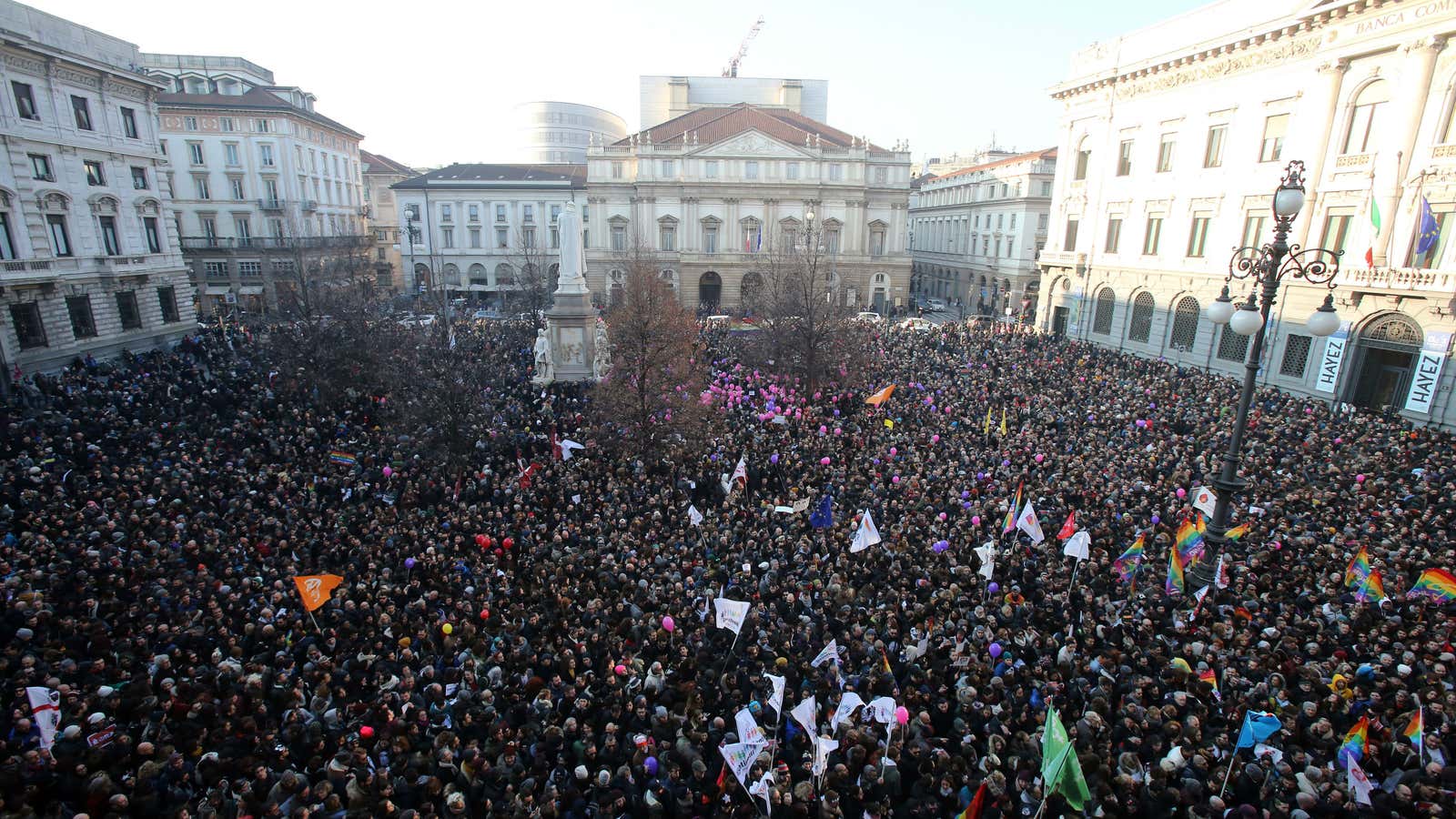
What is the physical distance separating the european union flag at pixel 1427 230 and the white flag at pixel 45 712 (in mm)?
32075

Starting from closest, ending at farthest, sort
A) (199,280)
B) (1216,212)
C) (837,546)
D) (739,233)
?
(837,546), (1216,212), (199,280), (739,233)

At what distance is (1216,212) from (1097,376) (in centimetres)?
1074

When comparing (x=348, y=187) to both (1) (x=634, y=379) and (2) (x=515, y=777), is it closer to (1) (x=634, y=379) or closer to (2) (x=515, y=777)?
(1) (x=634, y=379)

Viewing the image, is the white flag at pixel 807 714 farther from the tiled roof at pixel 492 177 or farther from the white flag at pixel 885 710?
the tiled roof at pixel 492 177

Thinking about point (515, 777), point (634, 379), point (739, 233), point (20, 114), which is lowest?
point (515, 777)

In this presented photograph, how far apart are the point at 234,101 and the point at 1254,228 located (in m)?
59.8

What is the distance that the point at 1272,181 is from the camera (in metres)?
27.1

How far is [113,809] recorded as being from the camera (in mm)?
6703

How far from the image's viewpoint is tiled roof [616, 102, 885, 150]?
177 ft

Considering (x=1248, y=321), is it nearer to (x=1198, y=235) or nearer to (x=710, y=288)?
(x=1198, y=235)

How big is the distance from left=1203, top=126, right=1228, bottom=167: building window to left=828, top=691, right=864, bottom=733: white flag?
3122 centimetres

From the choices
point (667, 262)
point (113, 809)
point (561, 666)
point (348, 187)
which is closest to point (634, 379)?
point (561, 666)

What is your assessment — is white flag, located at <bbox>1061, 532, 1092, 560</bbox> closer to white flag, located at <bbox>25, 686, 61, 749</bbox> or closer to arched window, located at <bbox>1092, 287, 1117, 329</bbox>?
white flag, located at <bbox>25, 686, 61, 749</bbox>

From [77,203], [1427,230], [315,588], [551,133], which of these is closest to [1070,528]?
[315,588]
